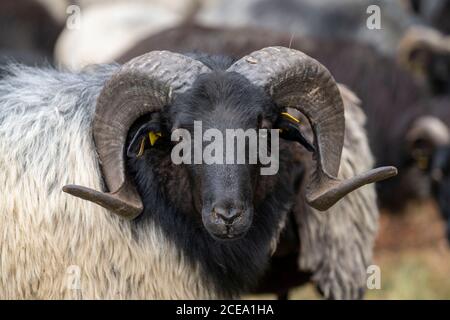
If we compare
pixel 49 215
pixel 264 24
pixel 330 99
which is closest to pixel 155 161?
pixel 49 215

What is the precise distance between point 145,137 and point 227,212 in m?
0.71

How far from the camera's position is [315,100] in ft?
17.1

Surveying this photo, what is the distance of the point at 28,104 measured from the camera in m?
5.38

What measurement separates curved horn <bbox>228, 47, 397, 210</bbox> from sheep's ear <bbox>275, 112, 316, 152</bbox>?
0.19 feet

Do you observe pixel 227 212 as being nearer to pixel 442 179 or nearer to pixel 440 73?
pixel 442 179

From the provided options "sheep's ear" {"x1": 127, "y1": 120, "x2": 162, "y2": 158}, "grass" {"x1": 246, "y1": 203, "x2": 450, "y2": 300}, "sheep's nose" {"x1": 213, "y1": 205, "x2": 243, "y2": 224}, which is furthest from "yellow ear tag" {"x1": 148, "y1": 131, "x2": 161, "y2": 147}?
"grass" {"x1": 246, "y1": 203, "x2": 450, "y2": 300}

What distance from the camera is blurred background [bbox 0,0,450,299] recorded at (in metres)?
8.78

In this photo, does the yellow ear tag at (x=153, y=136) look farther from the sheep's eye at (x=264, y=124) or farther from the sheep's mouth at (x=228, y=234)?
the sheep's mouth at (x=228, y=234)

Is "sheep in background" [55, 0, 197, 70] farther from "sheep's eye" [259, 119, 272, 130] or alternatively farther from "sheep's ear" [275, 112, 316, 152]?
"sheep's eye" [259, 119, 272, 130]

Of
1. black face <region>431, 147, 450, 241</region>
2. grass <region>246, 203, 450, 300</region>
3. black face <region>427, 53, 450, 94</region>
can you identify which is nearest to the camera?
grass <region>246, 203, 450, 300</region>

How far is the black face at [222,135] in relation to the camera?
468cm

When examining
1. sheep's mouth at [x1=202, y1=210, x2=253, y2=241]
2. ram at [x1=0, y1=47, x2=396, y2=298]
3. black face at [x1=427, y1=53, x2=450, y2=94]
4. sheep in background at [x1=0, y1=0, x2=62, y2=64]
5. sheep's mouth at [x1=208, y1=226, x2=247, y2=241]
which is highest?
sheep in background at [x1=0, y1=0, x2=62, y2=64]

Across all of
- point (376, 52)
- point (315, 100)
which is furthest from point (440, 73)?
point (315, 100)
